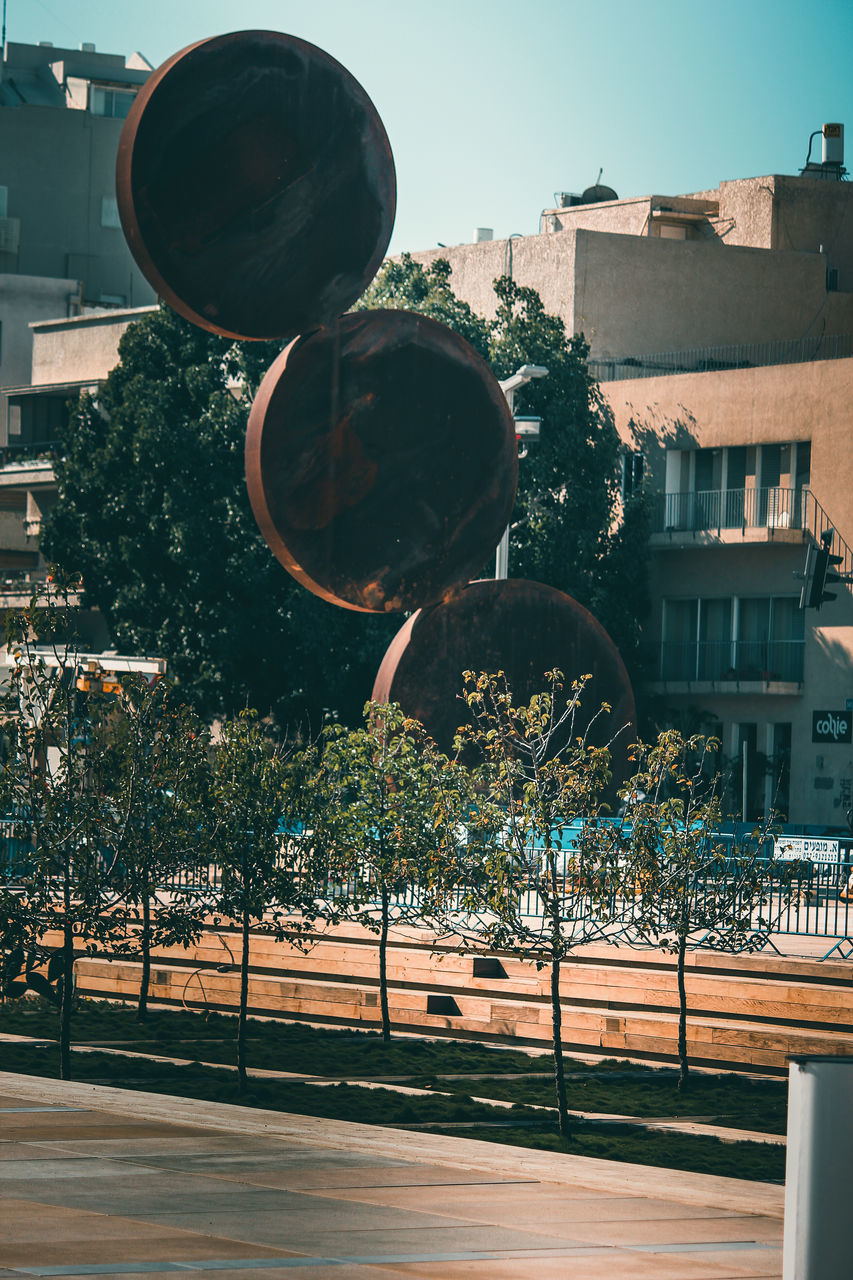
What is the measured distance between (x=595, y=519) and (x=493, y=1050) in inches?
1043

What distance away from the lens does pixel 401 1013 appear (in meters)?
23.5

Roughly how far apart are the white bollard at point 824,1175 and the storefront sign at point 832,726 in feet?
125

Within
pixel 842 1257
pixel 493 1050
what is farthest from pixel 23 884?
pixel 842 1257

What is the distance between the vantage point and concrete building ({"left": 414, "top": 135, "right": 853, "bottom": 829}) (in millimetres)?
45844

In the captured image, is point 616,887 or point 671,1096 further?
point 671,1096

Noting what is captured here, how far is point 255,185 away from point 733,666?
2616 cm

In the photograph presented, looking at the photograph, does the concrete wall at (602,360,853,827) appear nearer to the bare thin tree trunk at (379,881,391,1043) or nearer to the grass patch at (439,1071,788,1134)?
the bare thin tree trunk at (379,881,391,1043)

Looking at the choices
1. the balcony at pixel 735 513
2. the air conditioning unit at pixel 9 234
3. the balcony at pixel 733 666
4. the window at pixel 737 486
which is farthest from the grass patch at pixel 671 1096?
the air conditioning unit at pixel 9 234

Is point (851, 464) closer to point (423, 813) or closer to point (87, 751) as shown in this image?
point (423, 813)

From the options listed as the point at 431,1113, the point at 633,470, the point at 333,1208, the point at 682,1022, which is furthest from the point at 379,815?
the point at 633,470

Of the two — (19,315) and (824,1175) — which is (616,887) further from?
(19,315)

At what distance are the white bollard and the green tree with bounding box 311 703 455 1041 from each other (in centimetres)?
1319

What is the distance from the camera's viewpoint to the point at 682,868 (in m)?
18.6

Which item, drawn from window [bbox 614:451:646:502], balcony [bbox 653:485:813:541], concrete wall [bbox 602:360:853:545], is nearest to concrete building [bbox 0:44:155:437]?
window [bbox 614:451:646:502]
